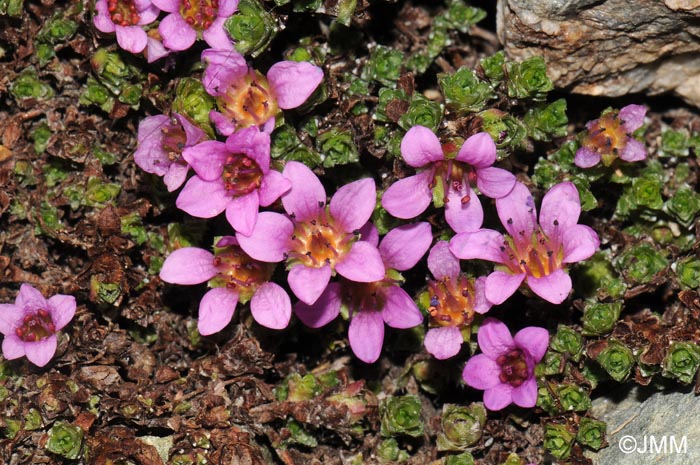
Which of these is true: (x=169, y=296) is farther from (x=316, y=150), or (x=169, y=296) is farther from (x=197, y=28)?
(x=197, y=28)

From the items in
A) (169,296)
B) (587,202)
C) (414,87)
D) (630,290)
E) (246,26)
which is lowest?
(169,296)

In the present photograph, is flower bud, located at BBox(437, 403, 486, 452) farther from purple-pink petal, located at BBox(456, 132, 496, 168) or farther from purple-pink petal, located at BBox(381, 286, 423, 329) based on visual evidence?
purple-pink petal, located at BBox(456, 132, 496, 168)

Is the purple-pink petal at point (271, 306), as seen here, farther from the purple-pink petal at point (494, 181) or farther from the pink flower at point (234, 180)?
the purple-pink petal at point (494, 181)

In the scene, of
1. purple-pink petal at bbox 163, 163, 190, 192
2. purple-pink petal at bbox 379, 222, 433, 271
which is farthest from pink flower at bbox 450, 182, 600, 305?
purple-pink petal at bbox 163, 163, 190, 192

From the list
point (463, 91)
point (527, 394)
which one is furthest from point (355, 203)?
point (527, 394)

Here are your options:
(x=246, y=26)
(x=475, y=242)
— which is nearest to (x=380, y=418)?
(x=475, y=242)

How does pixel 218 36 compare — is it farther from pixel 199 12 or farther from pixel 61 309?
pixel 61 309
